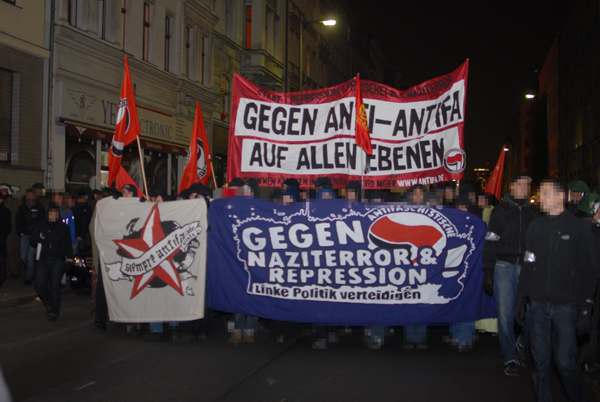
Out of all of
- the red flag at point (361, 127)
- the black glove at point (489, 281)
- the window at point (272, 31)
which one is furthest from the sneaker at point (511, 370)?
the window at point (272, 31)

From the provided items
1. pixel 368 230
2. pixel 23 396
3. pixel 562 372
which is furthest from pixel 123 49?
pixel 562 372

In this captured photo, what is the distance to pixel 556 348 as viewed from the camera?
4.90m

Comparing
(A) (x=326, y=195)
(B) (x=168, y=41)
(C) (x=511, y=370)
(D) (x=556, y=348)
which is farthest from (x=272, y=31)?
(D) (x=556, y=348)

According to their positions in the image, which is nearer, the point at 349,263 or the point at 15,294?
the point at 349,263

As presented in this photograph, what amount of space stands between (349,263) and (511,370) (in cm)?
215

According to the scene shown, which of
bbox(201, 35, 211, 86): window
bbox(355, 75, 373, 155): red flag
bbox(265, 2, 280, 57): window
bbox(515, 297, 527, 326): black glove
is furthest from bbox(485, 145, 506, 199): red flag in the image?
bbox(265, 2, 280, 57): window

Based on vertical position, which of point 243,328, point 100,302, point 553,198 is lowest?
point 243,328

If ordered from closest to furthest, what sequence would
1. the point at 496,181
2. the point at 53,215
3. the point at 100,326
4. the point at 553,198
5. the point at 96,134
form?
1. the point at 553,198
2. the point at 100,326
3. the point at 53,215
4. the point at 496,181
5. the point at 96,134

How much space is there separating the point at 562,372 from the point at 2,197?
36.5 feet

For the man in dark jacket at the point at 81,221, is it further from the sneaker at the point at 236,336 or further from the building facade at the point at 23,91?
the sneaker at the point at 236,336

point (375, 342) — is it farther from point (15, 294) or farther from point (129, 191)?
point (15, 294)

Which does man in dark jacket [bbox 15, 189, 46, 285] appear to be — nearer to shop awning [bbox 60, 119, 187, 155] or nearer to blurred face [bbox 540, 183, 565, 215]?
shop awning [bbox 60, 119, 187, 155]

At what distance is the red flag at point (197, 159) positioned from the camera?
11.4 meters

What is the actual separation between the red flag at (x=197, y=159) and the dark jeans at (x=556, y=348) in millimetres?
7465
